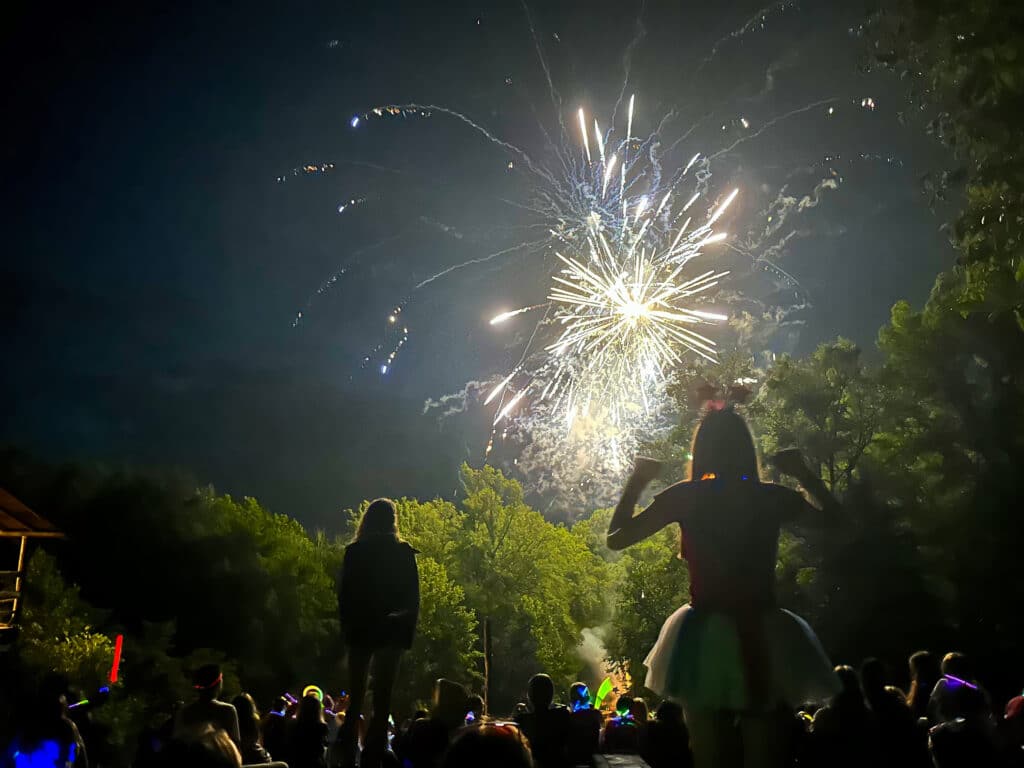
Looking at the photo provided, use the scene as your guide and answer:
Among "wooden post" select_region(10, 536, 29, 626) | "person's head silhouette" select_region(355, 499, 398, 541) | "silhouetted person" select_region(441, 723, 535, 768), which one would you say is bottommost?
"silhouetted person" select_region(441, 723, 535, 768)

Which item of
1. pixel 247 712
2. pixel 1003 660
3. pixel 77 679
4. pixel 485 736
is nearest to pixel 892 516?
pixel 1003 660

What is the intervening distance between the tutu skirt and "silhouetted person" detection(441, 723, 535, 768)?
0.84m

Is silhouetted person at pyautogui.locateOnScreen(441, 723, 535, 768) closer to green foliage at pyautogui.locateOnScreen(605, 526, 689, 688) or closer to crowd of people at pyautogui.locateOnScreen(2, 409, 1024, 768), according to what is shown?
crowd of people at pyautogui.locateOnScreen(2, 409, 1024, 768)

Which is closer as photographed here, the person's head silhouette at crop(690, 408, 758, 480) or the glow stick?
the person's head silhouette at crop(690, 408, 758, 480)

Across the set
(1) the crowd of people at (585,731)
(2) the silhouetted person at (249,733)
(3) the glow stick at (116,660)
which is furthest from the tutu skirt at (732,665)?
(3) the glow stick at (116,660)

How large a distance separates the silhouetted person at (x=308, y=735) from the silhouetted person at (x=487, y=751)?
159 inches

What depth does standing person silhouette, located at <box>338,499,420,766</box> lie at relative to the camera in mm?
4965

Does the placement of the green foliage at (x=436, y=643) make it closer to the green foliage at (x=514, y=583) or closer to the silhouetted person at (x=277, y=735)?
the green foliage at (x=514, y=583)

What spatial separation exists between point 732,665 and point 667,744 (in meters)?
4.81

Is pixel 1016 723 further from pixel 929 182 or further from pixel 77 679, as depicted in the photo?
pixel 77 679

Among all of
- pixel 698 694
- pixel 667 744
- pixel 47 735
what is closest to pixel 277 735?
pixel 47 735

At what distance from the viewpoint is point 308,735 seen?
18.5ft

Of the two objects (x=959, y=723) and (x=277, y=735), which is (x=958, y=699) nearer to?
(x=959, y=723)

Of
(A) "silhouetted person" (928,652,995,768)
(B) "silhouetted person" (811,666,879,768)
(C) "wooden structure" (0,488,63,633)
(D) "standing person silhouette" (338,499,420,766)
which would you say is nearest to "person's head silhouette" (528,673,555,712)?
(D) "standing person silhouette" (338,499,420,766)
